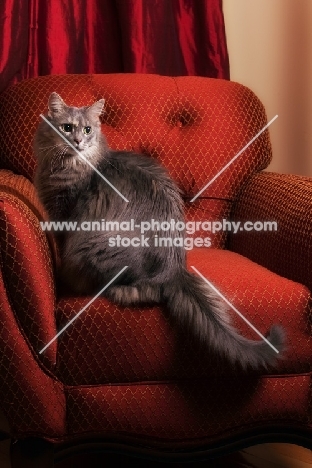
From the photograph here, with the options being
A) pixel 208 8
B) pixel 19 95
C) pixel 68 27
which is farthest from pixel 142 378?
pixel 208 8

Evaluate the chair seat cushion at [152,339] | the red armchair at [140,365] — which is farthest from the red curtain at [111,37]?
the chair seat cushion at [152,339]

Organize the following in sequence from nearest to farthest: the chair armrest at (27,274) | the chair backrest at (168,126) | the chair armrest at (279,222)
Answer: the chair armrest at (27,274)
the chair armrest at (279,222)
the chair backrest at (168,126)

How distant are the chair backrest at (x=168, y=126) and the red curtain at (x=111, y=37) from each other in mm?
211

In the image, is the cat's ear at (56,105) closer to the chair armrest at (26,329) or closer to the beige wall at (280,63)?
the chair armrest at (26,329)

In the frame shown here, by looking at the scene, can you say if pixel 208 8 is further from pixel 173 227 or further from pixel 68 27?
pixel 173 227

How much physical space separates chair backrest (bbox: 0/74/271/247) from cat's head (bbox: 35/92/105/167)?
0.99 feet

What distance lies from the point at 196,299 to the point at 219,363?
147 mm

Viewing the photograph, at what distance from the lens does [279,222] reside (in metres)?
1.58

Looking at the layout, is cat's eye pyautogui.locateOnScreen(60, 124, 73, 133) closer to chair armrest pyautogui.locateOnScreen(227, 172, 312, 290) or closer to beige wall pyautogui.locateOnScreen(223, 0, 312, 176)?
chair armrest pyautogui.locateOnScreen(227, 172, 312, 290)

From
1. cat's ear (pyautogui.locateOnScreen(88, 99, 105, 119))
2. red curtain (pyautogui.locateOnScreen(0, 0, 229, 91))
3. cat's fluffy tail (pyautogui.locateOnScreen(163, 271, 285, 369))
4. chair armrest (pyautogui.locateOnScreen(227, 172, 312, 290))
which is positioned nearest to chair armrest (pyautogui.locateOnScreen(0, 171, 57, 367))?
cat's fluffy tail (pyautogui.locateOnScreen(163, 271, 285, 369))

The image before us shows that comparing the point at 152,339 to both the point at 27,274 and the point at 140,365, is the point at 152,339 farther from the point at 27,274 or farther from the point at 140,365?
the point at 27,274

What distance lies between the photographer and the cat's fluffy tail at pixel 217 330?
1.24 metres

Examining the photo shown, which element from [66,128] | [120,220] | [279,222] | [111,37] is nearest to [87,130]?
[66,128]

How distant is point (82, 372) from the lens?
127 centimetres
